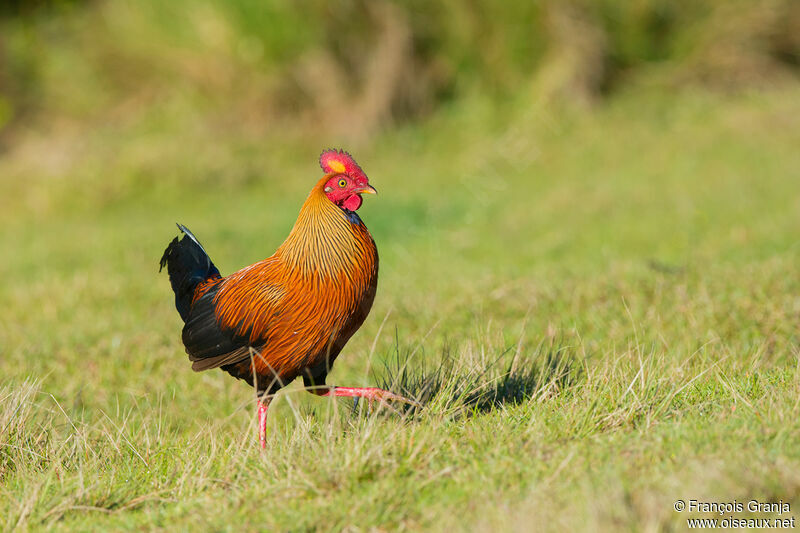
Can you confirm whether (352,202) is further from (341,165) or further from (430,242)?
(430,242)

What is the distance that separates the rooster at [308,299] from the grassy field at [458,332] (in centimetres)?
27

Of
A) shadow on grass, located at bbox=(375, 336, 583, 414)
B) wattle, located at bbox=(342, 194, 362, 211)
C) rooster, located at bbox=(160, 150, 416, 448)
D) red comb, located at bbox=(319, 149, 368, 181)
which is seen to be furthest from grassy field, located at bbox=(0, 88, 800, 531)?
red comb, located at bbox=(319, 149, 368, 181)

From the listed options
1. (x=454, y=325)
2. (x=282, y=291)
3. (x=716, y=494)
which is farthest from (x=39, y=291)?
(x=716, y=494)

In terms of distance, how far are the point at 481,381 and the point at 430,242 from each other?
18.6 feet

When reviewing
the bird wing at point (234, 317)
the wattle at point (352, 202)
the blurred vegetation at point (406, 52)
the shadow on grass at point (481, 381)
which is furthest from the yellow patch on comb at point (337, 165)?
the blurred vegetation at point (406, 52)

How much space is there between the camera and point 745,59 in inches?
574

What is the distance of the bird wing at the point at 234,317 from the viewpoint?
3828mm

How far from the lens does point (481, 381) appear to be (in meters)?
4.02

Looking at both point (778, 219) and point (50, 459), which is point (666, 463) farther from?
point (778, 219)

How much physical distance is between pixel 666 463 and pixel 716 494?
273mm

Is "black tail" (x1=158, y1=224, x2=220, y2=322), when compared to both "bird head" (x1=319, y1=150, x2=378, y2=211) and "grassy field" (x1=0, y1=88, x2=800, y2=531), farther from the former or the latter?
"bird head" (x1=319, y1=150, x2=378, y2=211)

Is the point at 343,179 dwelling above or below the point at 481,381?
above

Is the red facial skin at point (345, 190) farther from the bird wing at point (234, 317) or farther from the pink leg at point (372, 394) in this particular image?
the pink leg at point (372, 394)

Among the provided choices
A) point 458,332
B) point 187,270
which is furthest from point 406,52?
point 187,270
